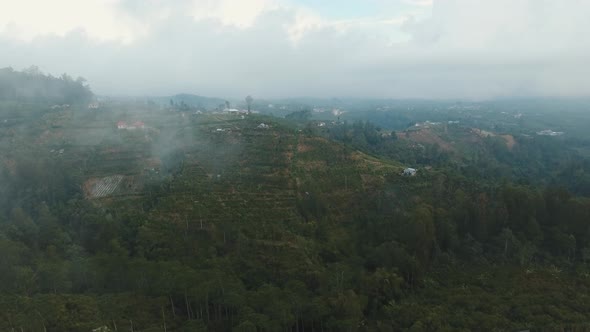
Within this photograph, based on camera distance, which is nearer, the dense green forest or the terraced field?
the dense green forest

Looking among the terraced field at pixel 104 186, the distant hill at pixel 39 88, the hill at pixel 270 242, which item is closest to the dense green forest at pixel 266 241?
the hill at pixel 270 242

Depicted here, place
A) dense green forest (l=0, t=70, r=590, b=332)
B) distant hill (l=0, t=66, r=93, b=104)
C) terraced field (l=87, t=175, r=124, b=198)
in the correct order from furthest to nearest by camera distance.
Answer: distant hill (l=0, t=66, r=93, b=104) → terraced field (l=87, t=175, r=124, b=198) → dense green forest (l=0, t=70, r=590, b=332)

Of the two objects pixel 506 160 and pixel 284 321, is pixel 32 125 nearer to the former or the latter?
pixel 284 321

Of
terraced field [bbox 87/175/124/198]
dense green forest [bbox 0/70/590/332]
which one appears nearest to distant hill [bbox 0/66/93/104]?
dense green forest [bbox 0/70/590/332]

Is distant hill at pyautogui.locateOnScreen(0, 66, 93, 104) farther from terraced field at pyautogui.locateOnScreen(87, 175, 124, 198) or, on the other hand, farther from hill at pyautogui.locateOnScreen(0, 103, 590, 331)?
terraced field at pyautogui.locateOnScreen(87, 175, 124, 198)

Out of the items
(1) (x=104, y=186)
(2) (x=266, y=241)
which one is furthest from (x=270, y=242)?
(1) (x=104, y=186)

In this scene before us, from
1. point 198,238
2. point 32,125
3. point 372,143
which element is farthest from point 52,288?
point 372,143
